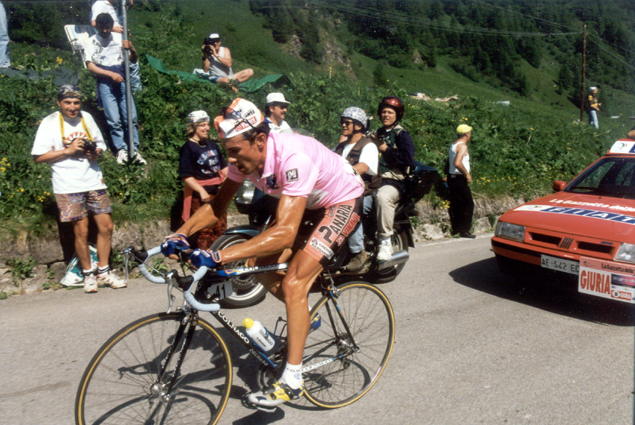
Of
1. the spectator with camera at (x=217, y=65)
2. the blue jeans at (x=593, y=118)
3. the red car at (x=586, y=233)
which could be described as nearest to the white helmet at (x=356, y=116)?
the red car at (x=586, y=233)

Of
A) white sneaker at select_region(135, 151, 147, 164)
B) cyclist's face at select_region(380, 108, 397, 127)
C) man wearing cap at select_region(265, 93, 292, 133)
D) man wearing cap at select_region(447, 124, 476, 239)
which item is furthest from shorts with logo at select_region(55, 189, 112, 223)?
man wearing cap at select_region(447, 124, 476, 239)

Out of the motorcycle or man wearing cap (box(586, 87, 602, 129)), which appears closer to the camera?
the motorcycle

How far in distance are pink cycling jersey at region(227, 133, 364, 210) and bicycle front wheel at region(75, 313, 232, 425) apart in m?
0.97

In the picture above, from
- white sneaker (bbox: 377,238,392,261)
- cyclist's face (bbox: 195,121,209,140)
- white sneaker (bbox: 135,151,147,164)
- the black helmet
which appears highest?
the black helmet

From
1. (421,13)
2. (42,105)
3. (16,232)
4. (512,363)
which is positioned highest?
(421,13)

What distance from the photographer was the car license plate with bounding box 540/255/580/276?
5.31 meters

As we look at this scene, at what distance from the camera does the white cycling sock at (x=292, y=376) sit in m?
3.21

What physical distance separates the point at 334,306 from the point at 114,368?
1491mm

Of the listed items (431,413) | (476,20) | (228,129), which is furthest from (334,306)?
(476,20)

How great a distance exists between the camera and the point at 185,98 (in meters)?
9.30

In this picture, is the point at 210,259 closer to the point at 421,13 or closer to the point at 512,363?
the point at 512,363

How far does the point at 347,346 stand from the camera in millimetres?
3736

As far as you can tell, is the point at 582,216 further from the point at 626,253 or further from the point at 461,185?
the point at 461,185

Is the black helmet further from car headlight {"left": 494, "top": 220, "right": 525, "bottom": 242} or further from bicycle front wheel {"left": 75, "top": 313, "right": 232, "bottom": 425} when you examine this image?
bicycle front wheel {"left": 75, "top": 313, "right": 232, "bottom": 425}
